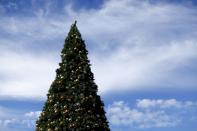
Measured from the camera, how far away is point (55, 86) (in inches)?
1329

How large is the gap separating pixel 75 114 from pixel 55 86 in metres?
2.77

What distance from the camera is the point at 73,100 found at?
108 ft

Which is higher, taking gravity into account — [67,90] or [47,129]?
[67,90]

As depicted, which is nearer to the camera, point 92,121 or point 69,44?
point 92,121

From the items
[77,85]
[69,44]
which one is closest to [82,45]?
[69,44]

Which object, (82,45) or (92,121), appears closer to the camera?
(92,121)

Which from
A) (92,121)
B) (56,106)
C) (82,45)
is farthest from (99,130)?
(82,45)

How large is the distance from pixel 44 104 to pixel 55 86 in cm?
152

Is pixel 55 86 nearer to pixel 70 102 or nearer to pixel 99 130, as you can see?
pixel 70 102

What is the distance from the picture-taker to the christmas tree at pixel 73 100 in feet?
106

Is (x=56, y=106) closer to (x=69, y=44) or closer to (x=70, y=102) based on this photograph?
(x=70, y=102)

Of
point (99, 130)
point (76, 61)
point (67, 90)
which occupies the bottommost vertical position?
point (99, 130)

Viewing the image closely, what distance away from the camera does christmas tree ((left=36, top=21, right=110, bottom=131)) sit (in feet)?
106

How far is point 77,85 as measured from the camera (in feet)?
109
